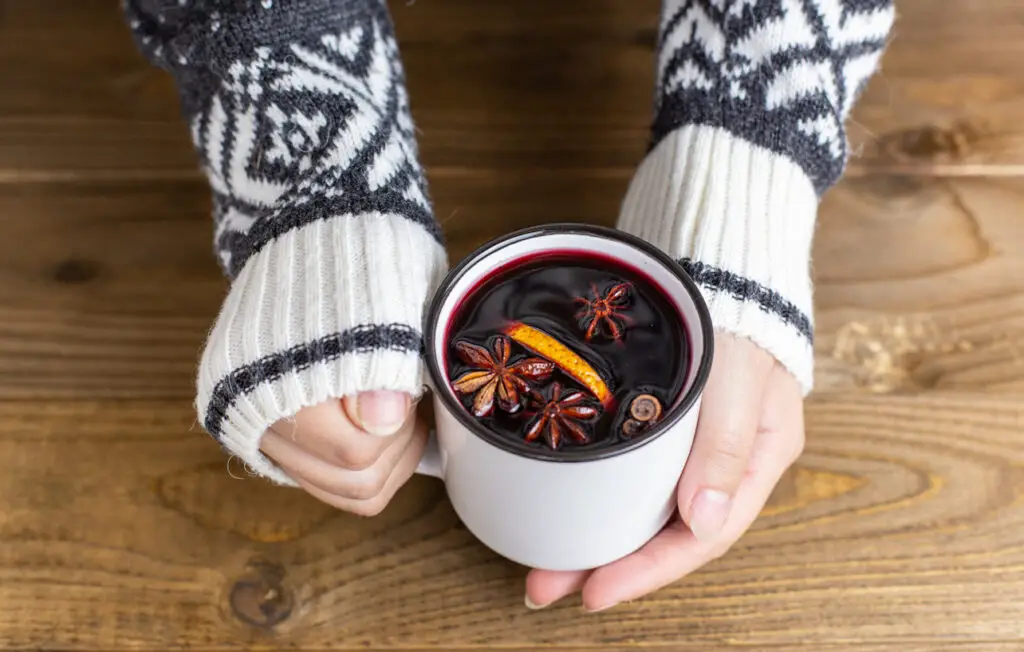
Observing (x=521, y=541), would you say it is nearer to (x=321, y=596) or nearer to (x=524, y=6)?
(x=321, y=596)

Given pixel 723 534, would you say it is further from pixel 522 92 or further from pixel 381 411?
pixel 522 92

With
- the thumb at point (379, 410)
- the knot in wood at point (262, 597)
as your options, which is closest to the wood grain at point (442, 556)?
the knot in wood at point (262, 597)

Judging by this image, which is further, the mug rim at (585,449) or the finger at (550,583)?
the finger at (550,583)

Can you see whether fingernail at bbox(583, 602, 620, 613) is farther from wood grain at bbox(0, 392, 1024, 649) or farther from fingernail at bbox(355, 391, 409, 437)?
fingernail at bbox(355, 391, 409, 437)

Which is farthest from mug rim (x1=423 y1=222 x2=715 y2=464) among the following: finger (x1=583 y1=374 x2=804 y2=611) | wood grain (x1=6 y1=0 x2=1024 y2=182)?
wood grain (x1=6 y1=0 x2=1024 y2=182)

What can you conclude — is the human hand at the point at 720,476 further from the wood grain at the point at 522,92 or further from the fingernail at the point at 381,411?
the wood grain at the point at 522,92

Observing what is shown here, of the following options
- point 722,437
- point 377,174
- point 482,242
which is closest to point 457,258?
point 482,242

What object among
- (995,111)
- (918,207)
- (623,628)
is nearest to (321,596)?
(623,628)
